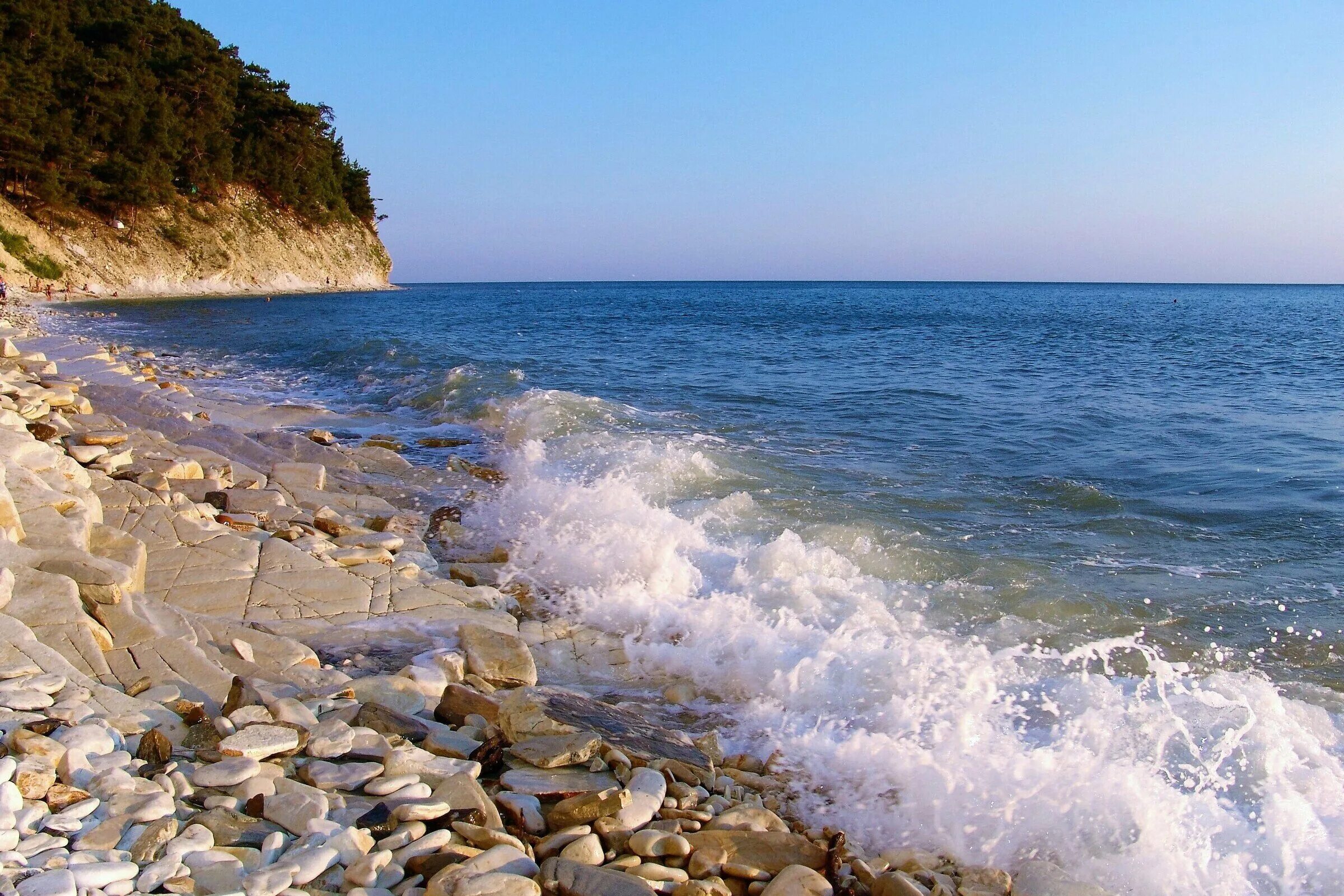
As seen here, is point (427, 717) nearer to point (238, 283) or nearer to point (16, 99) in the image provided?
point (16, 99)

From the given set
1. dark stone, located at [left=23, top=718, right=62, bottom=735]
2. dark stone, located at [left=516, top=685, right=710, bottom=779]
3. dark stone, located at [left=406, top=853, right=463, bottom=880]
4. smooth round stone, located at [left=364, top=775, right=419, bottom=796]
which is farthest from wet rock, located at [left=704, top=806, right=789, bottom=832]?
dark stone, located at [left=23, top=718, right=62, bottom=735]

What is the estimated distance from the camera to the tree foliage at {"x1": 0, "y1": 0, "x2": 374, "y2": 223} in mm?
43719

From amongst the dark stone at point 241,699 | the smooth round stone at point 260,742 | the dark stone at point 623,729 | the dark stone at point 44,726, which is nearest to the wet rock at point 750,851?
the dark stone at point 623,729

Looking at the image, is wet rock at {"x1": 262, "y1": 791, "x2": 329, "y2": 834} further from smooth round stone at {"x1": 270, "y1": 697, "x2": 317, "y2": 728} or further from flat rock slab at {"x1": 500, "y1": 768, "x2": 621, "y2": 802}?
flat rock slab at {"x1": 500, "y1": 768, "x2": 621, "y2": 802}

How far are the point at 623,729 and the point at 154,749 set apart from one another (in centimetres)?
211

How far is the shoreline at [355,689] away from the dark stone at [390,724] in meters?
0.01

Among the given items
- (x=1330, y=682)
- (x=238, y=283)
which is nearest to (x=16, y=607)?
(x=1330, y=682)

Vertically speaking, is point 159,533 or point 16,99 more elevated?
point 16,99

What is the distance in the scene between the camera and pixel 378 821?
3.28 metres

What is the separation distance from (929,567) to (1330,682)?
2.88 metres

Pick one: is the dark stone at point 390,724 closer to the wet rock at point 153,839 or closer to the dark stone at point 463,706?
the dark stone at point 463,706

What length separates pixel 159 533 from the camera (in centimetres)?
641

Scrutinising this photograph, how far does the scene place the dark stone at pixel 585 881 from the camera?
301 centimetres

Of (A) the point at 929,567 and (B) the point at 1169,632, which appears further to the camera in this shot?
(A) the point at 929,567
